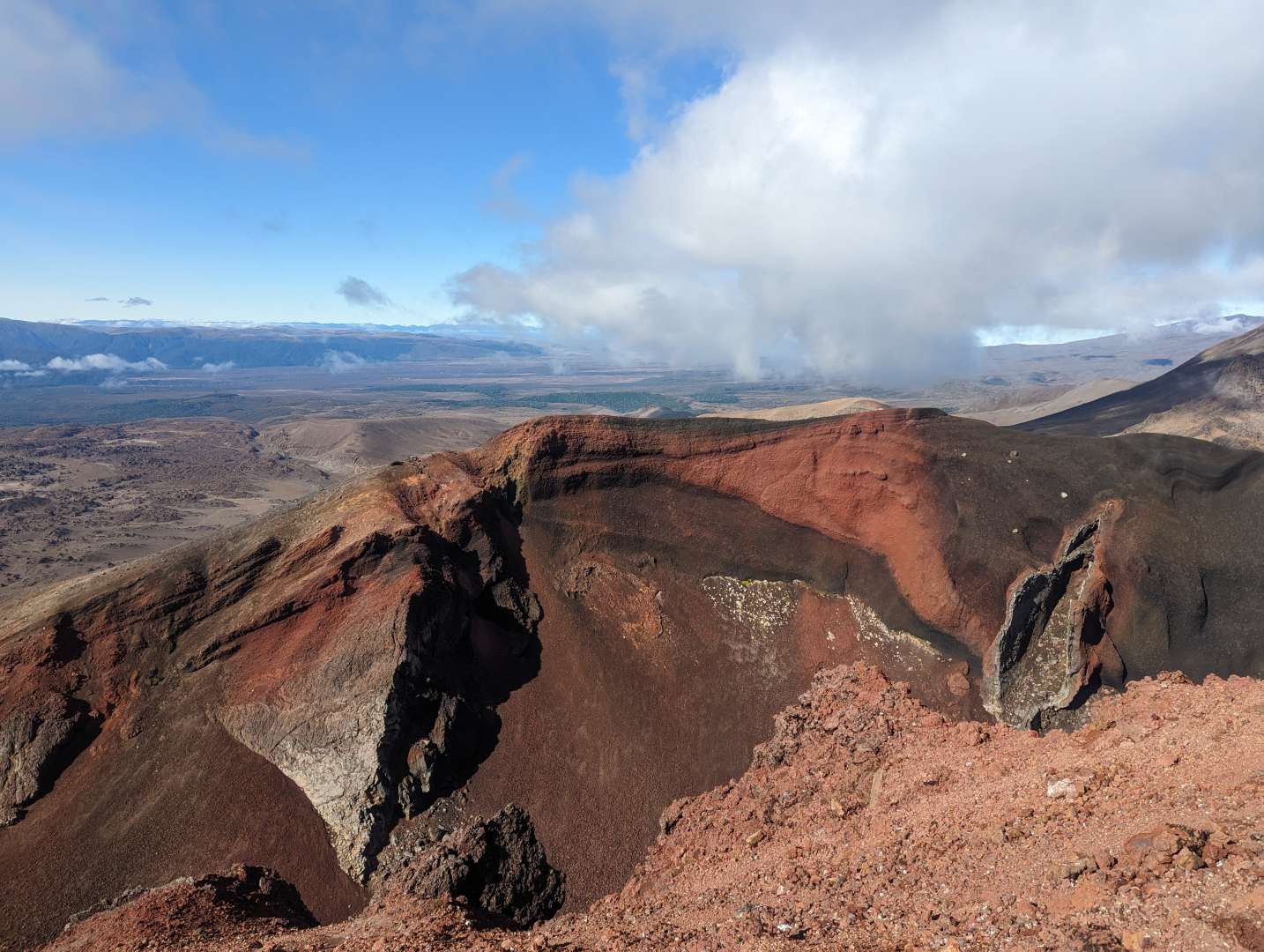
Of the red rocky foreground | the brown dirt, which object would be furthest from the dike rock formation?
the brown dirt

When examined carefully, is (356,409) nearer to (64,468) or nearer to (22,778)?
(64,468)

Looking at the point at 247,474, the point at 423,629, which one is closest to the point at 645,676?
the point at 423,629

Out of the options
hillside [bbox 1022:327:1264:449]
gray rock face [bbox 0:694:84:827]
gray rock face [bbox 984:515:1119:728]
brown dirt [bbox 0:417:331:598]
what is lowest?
→ brown dirt [bbox 0:417:331:598]

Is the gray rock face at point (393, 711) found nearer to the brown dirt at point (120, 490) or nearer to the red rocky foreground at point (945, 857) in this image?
the red rocky foreground at point (945, 857)

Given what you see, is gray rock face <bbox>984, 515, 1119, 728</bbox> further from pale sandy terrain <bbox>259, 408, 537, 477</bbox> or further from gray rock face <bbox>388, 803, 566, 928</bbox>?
pale sandy terrain <bbox>259, 408, 537, 477</bbox>

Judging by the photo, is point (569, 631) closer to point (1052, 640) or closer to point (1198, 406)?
point (1052, 640)

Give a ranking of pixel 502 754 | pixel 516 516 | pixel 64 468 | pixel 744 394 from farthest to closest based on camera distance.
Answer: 1. pixel 744 394
2. pixel 64 468
3. pixel 516 516
4. pixel 502 754

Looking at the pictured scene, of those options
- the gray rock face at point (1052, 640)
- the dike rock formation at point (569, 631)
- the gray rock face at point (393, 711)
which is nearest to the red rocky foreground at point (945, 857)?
the gray rock face at point (1052, 640)
